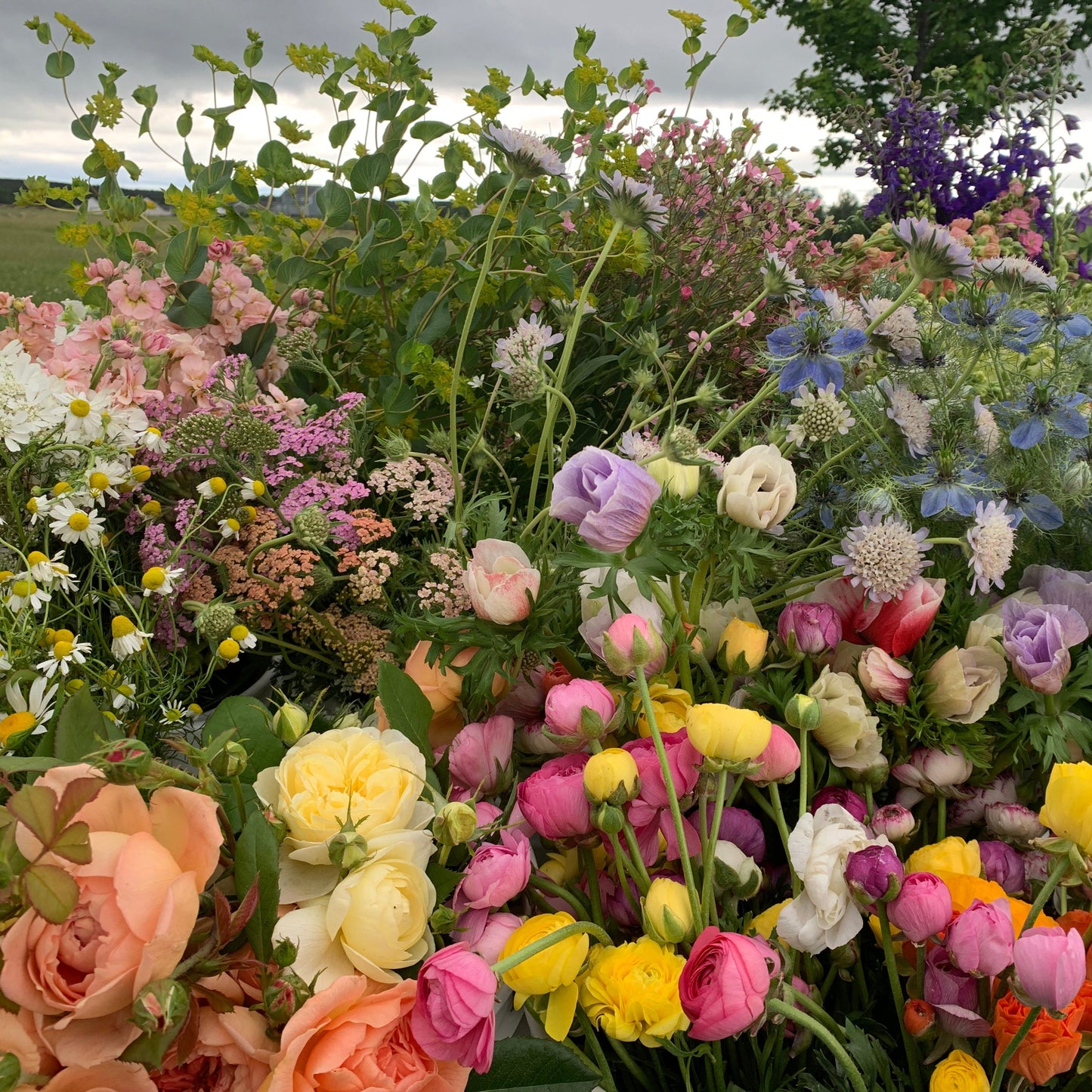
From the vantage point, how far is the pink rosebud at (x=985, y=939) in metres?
0.44

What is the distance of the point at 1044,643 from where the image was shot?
2.00 ft

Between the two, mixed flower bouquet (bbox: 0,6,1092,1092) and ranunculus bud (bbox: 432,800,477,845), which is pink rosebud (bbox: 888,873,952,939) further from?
ranunculus bud (bbox: 432,800,477,845)

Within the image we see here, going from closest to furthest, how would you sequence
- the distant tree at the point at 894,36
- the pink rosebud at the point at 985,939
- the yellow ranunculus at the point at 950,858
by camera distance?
the pink rosebud at the point at 985,939, the yellow ranunculus at the point at 950,858, the distant tree at the point at 894,36

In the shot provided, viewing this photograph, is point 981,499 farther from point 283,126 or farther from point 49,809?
point 283,126

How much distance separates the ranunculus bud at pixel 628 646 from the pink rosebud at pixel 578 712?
0.02 m

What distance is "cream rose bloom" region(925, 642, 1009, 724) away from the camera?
24.3 inches

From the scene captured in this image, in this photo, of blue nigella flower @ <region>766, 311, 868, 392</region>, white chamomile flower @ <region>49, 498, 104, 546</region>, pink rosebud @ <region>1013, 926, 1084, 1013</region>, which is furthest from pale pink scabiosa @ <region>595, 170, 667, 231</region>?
pink rosebud @ <region>1013, 926, 1084, 1013</region>

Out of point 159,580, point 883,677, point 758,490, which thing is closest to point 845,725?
point 883,677

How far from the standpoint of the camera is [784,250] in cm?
139

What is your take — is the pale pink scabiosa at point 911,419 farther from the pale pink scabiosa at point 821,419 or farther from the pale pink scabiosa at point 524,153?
the pale pink scabiosa at point 524,153

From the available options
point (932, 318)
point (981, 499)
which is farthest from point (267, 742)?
point (932, 318)

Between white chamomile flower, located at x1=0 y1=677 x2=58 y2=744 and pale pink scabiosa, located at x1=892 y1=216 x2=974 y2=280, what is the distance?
70 cm

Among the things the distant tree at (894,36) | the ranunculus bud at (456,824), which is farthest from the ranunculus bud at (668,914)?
the distant tree at (894,36)

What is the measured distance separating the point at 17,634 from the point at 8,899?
31 cm
